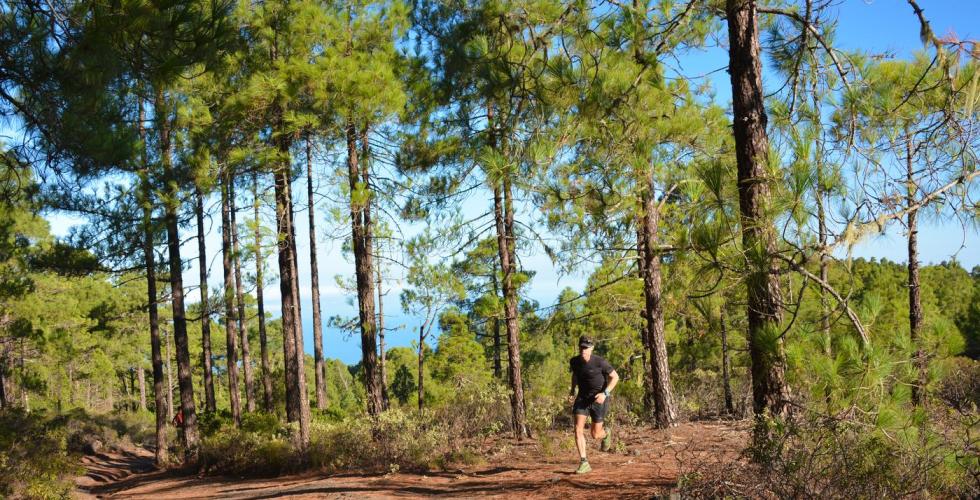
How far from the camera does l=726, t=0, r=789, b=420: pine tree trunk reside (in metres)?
4.17

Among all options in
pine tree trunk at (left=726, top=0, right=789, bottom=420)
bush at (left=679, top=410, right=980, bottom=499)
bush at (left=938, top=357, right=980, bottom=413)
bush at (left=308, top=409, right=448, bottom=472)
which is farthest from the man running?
bush at (left=938, top=357, right=980, bottom=413)

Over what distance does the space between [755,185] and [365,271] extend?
26.0ft

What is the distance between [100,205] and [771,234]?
13.7 m

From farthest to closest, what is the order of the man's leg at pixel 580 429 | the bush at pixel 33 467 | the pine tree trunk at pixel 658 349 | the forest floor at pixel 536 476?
the pine tree trunk at pixel 658 349 < the bush at pixel 33 467 < the man's leg at pixel 580 429 < the forest floor at pixel 536 476

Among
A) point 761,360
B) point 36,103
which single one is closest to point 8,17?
point 36,103

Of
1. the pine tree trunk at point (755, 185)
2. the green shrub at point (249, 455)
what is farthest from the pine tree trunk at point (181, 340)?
the pine tree trunk at point (755, 185)

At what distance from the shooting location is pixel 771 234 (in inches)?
156

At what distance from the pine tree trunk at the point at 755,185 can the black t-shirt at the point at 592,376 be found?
7.42ft

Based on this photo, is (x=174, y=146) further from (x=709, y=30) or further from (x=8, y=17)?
(x=709, y=30)

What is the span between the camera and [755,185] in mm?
4457

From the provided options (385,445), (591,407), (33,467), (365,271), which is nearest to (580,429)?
(591,407)

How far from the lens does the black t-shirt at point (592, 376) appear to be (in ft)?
22.5

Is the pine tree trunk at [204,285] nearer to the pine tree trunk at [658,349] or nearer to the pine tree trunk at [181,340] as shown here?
the pine tree trunk at [181,340]

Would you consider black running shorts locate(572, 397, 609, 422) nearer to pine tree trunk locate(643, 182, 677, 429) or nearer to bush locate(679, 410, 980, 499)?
bush locate(679, 410, 980, 499)
